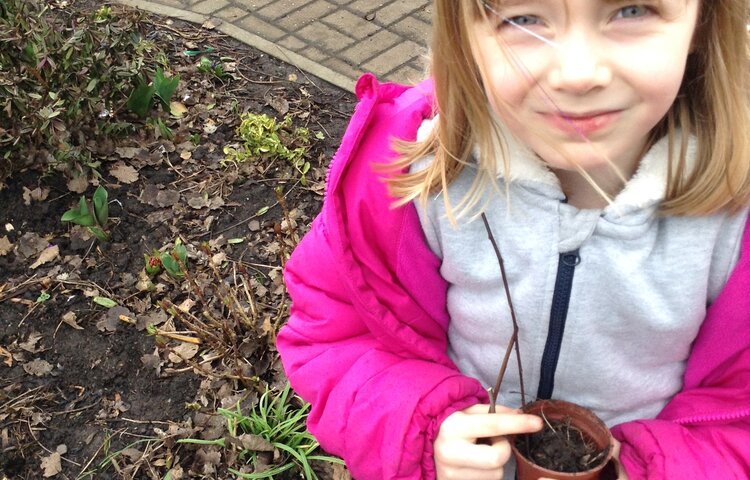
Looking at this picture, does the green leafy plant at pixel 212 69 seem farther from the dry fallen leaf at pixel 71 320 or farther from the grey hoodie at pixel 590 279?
the grey hoodie at pixel 590 279

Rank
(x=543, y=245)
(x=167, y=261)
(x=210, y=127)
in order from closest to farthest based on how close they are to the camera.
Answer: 1. (x=543, y=245)
2. (x=167, y=261)
3. (x=210, y=127)

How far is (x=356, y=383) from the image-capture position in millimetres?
1688

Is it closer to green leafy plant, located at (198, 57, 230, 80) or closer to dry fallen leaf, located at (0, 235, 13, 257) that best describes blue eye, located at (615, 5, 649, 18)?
dry fallen leaf, located at (0, 235, 13, 257)

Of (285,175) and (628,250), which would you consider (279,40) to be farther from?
(628,250)

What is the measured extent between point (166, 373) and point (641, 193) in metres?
1.82

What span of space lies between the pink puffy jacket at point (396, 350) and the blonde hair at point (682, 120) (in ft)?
0.37

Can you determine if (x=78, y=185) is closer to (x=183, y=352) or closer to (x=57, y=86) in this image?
(x=57, y=86)

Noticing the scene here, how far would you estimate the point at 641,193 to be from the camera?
4.74ft

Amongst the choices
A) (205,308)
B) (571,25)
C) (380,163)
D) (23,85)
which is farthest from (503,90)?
(23,85)

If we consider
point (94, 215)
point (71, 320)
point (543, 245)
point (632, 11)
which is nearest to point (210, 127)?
point (94, 215)

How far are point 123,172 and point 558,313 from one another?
2.33 m

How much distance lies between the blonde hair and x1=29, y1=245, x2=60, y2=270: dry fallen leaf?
1.98 metres

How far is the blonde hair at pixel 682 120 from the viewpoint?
4.41 feet

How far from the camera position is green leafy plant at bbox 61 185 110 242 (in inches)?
119
